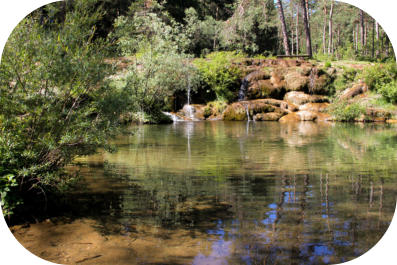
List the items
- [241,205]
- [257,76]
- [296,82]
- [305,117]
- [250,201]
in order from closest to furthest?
1. [241,205]
2. [250,201]
3. [305,117]
4. [296,82]
5. [257,76]

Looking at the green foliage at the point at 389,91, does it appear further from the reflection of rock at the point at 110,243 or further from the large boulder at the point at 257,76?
the reflection of rock at the point at 110,243

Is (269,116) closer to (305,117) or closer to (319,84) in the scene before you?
(305,117)

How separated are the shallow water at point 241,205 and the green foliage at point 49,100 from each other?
937 millimetres

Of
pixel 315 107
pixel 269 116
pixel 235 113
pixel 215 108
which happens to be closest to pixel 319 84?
pixel 315 107

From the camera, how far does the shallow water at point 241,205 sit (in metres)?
3.80

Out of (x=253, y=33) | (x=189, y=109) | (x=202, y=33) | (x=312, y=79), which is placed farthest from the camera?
(x=253, y=33)

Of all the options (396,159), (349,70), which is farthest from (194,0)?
(396,159)

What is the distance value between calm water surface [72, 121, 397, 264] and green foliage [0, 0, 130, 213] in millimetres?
964

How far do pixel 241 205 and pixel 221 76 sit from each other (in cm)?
2385

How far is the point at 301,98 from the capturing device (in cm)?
2719

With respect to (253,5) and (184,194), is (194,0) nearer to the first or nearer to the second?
(253,5)

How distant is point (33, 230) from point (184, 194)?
8.14ft

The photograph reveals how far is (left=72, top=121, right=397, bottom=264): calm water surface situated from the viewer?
3867mm

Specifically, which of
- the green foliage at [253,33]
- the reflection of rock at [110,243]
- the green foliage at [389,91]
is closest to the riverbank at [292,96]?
the green foliage at [389,91]
